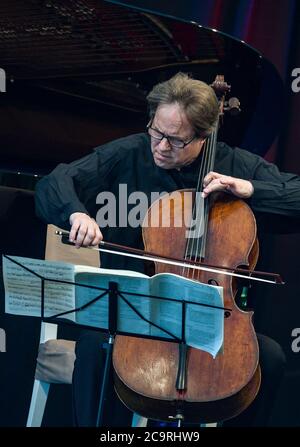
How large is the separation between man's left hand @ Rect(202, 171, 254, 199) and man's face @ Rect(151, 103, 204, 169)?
0.12m

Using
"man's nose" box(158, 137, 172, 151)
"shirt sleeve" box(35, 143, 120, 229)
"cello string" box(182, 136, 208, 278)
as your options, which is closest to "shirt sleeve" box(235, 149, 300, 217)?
"cello string" box(182, 136, 208, 278)

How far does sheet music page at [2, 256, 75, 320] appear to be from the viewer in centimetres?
181

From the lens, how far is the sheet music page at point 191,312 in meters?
1.75

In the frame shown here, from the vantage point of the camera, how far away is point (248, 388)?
1.96 metres

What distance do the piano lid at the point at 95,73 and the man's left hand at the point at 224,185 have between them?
49 cm

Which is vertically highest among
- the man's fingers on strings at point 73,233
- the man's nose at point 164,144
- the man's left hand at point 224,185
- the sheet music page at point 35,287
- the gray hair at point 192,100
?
the gray hair at point 192,100

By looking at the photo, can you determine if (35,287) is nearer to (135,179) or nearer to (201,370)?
(201,370)

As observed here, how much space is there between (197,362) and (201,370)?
0.07 ft

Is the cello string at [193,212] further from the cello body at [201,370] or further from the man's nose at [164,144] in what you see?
the man's nose at [164,144]

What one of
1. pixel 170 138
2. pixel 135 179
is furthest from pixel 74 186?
pixel 170 138

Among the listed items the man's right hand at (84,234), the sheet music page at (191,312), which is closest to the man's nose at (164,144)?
Answer: the man's right hand at (84,234)

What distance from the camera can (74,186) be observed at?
7.49 feet
